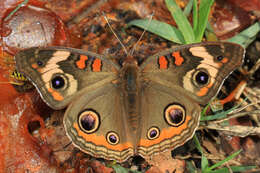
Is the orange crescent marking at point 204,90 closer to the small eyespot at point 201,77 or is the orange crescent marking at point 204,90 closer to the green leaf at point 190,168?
the small eyespot at point 201,77

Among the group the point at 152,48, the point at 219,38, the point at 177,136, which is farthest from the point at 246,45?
the point at 177,136

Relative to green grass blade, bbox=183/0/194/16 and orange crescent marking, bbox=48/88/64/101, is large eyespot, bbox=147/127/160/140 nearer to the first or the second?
orange crescent marking, bbox=48/88/64/101

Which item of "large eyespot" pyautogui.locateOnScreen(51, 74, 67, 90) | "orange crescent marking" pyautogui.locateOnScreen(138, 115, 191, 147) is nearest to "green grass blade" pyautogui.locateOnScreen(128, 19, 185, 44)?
"orange crescent marking" pyautogui.locateOnScreen(138, 115, 191, 147)

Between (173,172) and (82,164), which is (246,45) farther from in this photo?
(82,164)

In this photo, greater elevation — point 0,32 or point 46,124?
point 0,32

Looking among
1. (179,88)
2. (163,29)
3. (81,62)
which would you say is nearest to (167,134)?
(179,88)

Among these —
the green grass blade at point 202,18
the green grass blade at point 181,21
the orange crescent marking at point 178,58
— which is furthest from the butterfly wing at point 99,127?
the green grass blade at point 202,18
